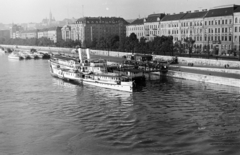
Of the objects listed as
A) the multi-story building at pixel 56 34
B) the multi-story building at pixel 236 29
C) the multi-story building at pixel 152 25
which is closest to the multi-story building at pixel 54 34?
the multi-story building at pixel 56 34

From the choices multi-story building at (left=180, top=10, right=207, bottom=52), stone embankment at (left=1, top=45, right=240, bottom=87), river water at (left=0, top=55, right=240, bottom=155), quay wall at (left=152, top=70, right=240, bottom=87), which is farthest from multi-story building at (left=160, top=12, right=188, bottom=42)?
river water at (left=0, top=55, right=240, bottom=155)

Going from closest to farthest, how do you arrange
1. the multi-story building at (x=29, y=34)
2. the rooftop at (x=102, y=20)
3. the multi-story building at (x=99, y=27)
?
1. the multi-story building at (x=99, y=27)
2. the rooftop at (x=102, y=20)
3. the multi-story building at (x=29, y=34)

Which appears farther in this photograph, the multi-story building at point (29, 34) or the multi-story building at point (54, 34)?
the multi-story building at point (29, 34)

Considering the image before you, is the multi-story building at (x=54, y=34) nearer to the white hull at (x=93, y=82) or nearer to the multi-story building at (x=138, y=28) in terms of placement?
the multi-story building at (x=138, y=28)

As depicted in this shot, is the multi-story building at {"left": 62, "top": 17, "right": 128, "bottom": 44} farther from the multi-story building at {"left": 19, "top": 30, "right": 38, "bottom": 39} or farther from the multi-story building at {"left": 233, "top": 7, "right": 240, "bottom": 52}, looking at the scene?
the multi-story building at {"left": 19, "top": 30, "right": 38, "bottom": 39}

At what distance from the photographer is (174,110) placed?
15.7 m

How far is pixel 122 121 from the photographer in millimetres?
14109

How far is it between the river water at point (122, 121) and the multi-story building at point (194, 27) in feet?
57.5

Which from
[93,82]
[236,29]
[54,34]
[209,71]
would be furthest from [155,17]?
[54,34]

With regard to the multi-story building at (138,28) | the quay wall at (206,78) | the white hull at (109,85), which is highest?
the multi-story building at (138,28)

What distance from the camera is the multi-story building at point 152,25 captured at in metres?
47.3

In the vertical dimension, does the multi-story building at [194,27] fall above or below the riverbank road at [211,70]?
above

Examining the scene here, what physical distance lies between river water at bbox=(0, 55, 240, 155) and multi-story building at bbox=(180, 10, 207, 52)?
1751cm

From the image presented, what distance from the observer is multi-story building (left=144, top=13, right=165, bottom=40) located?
155 feet
